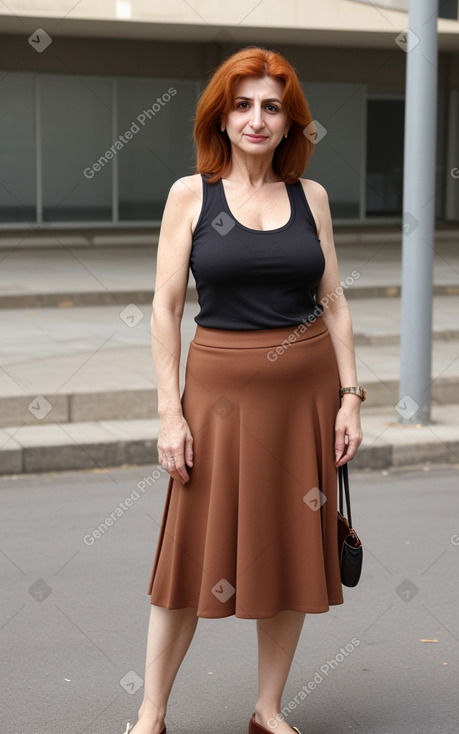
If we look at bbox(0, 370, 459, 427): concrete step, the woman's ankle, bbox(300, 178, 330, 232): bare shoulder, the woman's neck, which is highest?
the woman's neck

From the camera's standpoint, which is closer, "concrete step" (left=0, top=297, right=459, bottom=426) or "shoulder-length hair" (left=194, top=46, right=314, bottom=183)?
"shoulder-length hair" (left=194, top=46, right=314, bottom=183)

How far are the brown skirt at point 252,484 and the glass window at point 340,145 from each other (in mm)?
17336

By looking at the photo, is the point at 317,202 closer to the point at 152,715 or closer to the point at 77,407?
the point at 152,715

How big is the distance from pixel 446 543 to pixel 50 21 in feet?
40.2

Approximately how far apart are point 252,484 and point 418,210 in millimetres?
4959

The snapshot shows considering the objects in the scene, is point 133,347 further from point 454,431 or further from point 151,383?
point 454,431

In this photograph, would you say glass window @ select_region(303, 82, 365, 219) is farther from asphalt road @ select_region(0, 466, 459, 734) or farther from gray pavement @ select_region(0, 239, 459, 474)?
asphalt road @ select_region(0, 466, 459, 734)

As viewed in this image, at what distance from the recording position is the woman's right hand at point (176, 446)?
313 cm

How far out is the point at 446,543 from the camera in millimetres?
5566

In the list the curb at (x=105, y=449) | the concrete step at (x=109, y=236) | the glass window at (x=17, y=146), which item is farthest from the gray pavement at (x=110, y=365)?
the glass window at (x=17, y=146)

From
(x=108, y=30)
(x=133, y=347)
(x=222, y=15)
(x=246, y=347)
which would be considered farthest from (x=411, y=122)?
(x=108, y=30)

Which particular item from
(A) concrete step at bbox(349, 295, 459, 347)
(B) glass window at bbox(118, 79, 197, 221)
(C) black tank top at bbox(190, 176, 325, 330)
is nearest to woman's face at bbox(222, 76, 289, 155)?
(C) black tank top at bbox(190, 176, 325, 330)

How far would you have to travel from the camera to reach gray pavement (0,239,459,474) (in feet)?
23.4

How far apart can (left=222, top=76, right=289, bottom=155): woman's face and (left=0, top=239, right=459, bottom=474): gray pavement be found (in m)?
4.09
